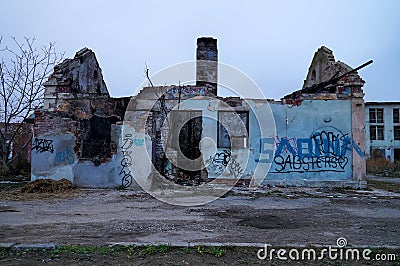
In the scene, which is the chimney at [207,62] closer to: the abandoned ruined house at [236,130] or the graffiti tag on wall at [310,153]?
the abandoned ruined house at [236,130]

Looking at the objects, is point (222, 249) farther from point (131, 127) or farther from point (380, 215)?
point (131, 127)

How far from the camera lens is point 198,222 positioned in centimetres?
725

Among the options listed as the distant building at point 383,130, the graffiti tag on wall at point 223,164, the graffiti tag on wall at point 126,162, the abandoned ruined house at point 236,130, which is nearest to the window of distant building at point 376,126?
the distant building at point 383,130

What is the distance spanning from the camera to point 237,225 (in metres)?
6.99

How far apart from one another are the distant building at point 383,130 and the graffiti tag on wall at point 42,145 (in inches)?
1538

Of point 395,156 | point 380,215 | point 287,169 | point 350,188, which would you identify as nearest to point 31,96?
point 287,169

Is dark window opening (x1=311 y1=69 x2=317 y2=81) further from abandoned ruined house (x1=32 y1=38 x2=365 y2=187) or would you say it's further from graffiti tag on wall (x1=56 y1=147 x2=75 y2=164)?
graffiti tag on wall (x1=56 y1=147 x2=75 y2=164)

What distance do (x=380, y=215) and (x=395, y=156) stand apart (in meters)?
40.9

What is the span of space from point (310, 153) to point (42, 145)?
9606mm

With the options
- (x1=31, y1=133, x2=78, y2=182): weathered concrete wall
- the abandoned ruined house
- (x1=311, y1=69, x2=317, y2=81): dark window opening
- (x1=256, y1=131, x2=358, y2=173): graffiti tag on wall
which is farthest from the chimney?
(x1=31, y1=133, x2=78, y2=182): weathered concrete wall

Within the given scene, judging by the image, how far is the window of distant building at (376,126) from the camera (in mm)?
45062

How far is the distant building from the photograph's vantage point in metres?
44.8

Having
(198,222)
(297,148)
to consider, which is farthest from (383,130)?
(198,222)

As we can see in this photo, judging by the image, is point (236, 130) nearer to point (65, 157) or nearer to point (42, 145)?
point (65, 157)
